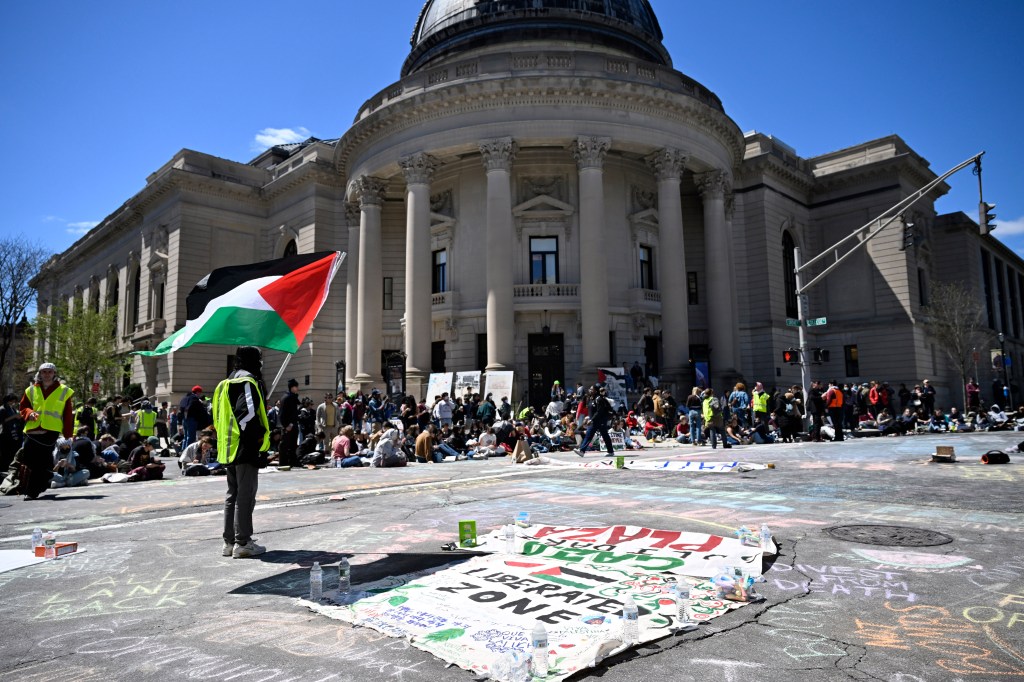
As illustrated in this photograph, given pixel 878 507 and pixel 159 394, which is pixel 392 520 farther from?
pixel 159 394

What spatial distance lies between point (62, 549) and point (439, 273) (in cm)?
3067

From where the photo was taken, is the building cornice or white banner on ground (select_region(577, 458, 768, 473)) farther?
the building cornice

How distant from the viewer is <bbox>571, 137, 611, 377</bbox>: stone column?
101 ft

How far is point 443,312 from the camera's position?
3409 cm

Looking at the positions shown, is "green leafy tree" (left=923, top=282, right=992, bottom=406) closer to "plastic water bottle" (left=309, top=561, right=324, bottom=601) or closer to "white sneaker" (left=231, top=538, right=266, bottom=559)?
"white sneaker" (left=231, top=538, right=266, bottom=559)

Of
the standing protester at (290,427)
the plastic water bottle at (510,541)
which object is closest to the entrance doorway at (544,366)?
the standing protester at (290,427)

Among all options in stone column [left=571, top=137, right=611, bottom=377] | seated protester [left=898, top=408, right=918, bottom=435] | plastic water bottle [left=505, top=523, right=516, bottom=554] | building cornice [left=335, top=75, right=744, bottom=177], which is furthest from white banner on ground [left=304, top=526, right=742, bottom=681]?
building cornice [left=335, top=75, right=744, bottom=177]

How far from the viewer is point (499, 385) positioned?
29.2m

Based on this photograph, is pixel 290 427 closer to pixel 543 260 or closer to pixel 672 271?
pixel 543 260

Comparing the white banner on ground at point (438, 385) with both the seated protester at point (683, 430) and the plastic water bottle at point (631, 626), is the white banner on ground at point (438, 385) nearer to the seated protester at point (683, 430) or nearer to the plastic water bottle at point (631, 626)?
the seated protester at point (683, 430)

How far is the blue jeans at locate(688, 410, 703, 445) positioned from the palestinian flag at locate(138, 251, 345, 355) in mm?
15998

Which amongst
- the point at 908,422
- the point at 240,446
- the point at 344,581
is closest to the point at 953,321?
the point at 908,422

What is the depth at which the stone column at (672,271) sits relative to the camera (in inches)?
1268

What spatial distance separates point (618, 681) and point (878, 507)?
6415mm
